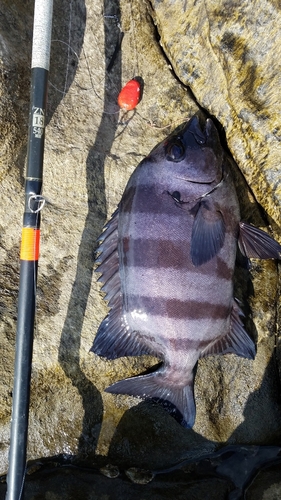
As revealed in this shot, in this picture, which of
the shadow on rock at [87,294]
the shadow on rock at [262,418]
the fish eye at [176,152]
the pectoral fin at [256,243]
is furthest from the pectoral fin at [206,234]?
the shadow on rock at [262,418]

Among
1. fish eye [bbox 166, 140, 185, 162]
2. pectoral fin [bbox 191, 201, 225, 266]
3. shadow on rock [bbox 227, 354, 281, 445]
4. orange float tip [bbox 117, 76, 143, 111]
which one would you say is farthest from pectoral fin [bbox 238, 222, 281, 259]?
orange float tip [bbox 117, 76, 143, 111]

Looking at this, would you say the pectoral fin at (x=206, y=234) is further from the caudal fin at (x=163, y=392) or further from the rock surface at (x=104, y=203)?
the caudal fin at (x=163, y=392)

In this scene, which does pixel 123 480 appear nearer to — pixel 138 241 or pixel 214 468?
pixel 214 468

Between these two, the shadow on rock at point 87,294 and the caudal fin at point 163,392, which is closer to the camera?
the caudal fin at point 163,392

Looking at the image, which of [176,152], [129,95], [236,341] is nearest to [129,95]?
[129,95]

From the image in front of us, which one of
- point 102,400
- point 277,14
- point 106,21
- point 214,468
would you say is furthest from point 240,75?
point 214,468

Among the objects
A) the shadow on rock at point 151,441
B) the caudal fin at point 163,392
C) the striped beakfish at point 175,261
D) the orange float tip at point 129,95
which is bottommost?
the shadow on rock at point 151,441
